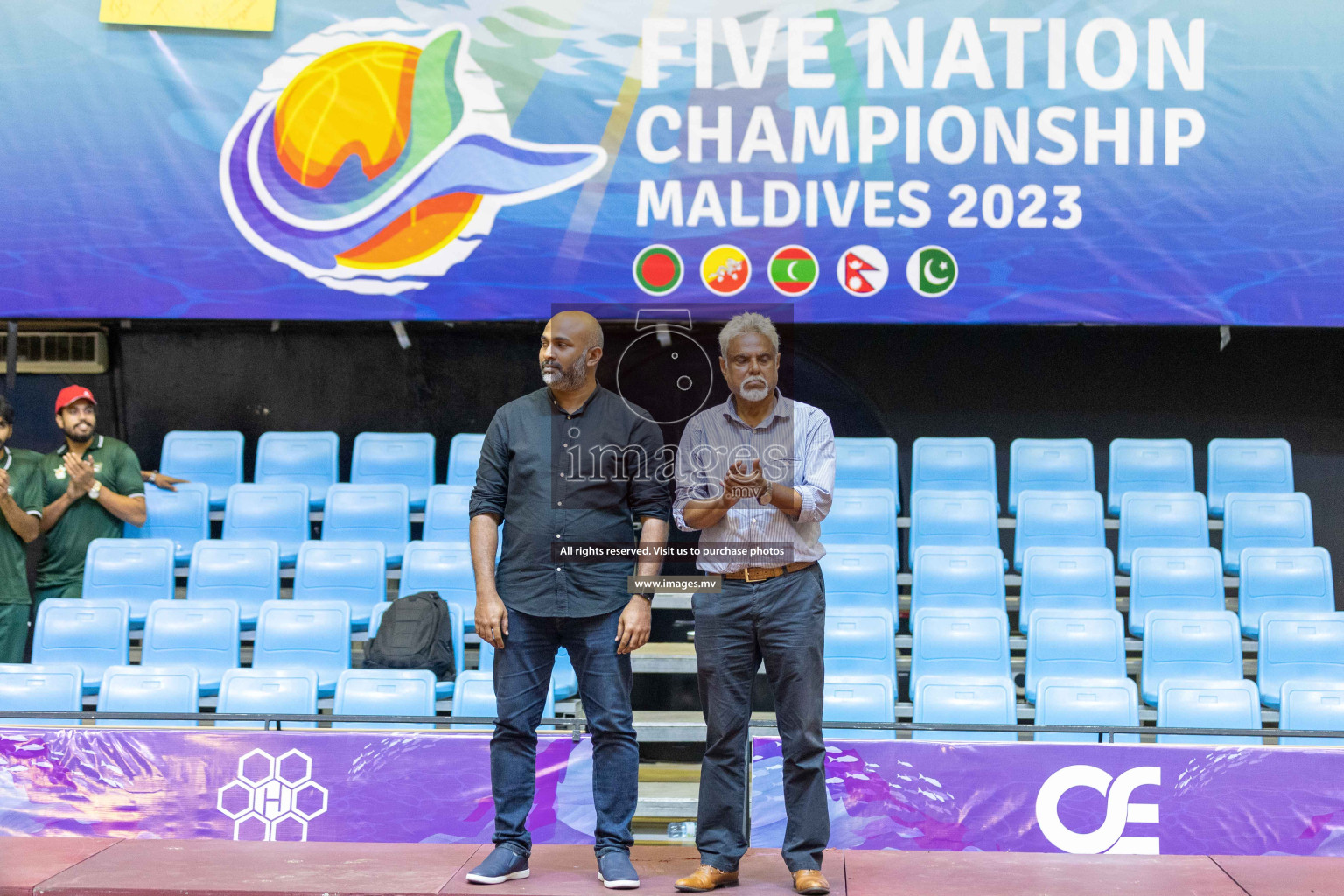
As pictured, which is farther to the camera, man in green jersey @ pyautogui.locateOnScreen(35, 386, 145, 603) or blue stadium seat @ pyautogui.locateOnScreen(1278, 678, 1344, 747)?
man in green jersey @ pyautogui.locateOnScreen(35, 386, 145, 603)

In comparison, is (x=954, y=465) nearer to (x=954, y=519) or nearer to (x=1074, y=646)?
(x=954, y=519)

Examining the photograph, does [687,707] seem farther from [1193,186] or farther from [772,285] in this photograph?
[1193,186]

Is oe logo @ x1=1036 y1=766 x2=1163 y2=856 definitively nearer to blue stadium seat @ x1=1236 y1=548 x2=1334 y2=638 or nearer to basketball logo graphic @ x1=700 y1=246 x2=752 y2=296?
blue stadium seat @ x1=1236 y1=548 x2=1334 y2=638

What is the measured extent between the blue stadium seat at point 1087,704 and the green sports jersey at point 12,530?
5.15 metres

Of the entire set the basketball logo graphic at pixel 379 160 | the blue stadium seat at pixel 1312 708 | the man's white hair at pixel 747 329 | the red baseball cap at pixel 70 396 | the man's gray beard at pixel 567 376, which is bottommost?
the blue stadium seat at pixel 1312 708

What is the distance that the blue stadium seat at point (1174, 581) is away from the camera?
22.0 feet

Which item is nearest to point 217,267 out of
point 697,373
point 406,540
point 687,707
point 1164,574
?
point 406,540

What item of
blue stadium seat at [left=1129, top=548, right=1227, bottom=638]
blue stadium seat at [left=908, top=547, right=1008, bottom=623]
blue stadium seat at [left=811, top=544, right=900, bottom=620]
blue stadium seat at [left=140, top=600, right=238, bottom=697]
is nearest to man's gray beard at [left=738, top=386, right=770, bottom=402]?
blue stadium seat at [left=811, top=544, right=900, bottom=620]

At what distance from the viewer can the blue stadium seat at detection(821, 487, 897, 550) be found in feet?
23.7

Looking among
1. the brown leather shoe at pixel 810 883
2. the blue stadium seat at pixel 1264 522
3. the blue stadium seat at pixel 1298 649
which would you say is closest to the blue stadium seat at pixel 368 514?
the brown leather shoe at pixel 810 883

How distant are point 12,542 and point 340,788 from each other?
316cm

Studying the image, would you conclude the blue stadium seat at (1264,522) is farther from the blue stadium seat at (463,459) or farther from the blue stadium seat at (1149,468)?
the blue stadium seat at (463,459)

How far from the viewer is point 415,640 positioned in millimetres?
5781

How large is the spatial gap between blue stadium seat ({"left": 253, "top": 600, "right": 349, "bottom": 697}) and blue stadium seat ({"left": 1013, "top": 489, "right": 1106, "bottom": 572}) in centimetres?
372
